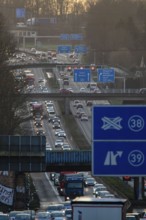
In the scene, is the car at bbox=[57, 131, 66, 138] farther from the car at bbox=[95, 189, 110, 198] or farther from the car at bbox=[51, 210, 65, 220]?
the car at bbox=[51, 210, 65, 220]

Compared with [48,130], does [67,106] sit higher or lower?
lower

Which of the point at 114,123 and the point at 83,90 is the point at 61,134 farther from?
the point at 114,123

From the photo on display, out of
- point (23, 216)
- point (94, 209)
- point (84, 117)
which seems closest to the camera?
point (94, 209)

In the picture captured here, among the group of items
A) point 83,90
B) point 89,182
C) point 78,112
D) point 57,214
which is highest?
point 57,214

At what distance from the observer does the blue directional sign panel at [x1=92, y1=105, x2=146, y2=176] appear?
17203 mm

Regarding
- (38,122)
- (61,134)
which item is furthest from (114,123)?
(38,122)

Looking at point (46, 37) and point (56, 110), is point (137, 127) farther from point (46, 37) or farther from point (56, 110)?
point (46, 37)

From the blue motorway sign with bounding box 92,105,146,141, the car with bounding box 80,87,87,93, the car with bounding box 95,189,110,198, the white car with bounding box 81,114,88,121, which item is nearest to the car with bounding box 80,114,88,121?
the white car with bounding box 81,114,88,121

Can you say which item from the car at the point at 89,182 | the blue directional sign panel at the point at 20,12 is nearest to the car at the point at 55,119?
the car at the point at 89,182

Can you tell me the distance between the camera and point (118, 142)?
1725 centimetres

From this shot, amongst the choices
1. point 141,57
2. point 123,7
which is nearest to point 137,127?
point 141,57

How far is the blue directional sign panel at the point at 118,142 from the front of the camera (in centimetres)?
1720

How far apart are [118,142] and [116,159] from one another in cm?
23

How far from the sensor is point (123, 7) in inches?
5586
